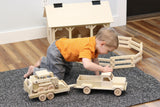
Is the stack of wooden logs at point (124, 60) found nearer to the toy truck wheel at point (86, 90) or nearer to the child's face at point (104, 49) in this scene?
the child's face at point (104, 49)

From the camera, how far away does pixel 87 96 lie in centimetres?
158

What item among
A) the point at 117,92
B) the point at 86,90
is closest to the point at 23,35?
the point at 86,90

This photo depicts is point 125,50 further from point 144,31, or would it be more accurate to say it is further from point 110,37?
point 110,37

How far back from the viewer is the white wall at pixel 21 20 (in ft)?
8.01

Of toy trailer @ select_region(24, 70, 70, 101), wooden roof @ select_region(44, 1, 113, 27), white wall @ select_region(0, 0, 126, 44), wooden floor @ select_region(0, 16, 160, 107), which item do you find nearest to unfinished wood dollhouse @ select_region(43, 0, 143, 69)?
wooden roof @ select_region(44, 1, 113, 27)

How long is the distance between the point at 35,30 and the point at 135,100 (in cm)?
137

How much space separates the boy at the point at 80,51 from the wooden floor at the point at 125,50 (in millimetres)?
324

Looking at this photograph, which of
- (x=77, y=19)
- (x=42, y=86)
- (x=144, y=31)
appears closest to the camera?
(x=42, y=86)

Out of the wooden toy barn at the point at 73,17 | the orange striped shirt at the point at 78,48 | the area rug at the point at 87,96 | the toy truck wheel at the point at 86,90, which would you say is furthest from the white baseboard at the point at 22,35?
the toy truck wheel at the point at 86,90

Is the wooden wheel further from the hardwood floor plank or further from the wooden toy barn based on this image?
the hardwood floor plank

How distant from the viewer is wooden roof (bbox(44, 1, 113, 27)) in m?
2.19

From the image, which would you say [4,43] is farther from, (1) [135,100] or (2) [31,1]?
(1) [135,100]

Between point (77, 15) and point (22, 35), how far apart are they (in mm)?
611

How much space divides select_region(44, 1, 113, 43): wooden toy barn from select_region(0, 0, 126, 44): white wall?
273 mm
